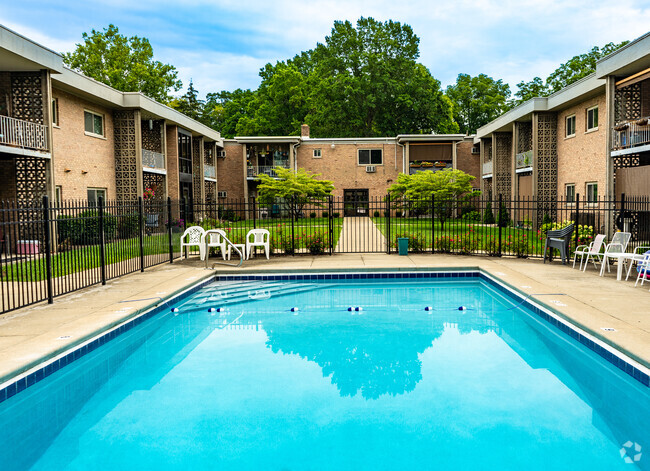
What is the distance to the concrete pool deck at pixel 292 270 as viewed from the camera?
19.2ft

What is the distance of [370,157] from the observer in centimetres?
3681

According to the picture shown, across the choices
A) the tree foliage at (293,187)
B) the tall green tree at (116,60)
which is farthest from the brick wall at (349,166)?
the tall green tree at (116,60)

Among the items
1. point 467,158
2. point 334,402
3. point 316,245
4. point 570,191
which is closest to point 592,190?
point 570,191

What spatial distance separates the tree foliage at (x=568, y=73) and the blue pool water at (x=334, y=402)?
35147mm

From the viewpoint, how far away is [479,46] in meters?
35.0

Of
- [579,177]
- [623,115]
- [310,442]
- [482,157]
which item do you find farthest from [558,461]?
[482,157]

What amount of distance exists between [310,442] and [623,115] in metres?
16.8

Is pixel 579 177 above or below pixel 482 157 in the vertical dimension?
below

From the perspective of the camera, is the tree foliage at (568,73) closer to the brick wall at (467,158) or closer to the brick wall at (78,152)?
the brick wall at (467,158)

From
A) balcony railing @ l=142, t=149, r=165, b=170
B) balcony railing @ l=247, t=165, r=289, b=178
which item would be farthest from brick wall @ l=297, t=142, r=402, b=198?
balcony railing @ l=142, t=149, r=165, b=170

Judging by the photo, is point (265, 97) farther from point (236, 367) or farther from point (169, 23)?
point (236, 367)

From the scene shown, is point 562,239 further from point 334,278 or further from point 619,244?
point 334,278

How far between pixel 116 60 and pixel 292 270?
119 ft

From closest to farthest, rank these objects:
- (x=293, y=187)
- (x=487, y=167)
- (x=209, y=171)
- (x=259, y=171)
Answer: (x=293, y=187)
(x=487, y=167)
(x=209, y=171)
(x=259, y=171)
